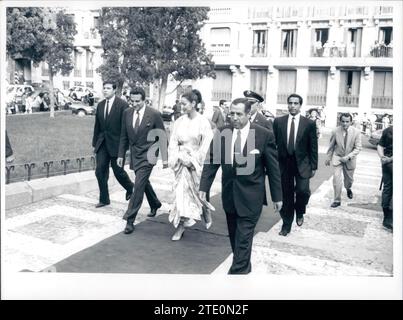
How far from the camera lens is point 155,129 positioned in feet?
19.6

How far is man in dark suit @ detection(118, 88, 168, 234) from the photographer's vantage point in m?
5.75

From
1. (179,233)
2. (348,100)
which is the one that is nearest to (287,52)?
(348,100)

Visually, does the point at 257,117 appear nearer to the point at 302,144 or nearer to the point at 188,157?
the point at 302,144

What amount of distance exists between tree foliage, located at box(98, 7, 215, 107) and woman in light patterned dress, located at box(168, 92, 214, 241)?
157 inches

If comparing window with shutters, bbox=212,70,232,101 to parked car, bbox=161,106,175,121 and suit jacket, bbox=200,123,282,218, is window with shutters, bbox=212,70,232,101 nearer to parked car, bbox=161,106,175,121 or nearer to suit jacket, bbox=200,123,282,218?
parked car, bbox=161,106,175,121

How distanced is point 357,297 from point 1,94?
168 inches

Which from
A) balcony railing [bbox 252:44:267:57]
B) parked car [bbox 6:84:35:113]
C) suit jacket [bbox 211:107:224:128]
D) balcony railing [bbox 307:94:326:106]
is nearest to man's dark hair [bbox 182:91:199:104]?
parked car [bbox 6:84:35:113]

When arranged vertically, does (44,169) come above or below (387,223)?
above

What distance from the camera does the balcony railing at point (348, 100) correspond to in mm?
17547

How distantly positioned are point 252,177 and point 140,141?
6.50ft

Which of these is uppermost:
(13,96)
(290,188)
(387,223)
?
(13,96)

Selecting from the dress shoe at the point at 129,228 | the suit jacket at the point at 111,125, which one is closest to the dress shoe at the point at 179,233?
the dress shoe at the point at 129,228

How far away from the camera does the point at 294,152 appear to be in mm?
5879
